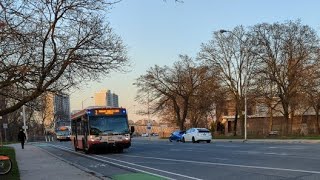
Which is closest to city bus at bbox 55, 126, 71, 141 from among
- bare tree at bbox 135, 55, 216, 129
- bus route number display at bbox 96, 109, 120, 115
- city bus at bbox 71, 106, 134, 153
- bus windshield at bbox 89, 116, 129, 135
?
bare tree at bbox 135, 55, 216, 129

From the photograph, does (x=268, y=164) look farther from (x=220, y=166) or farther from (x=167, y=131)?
(x=167, y=131)

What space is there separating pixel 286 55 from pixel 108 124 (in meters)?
35.1

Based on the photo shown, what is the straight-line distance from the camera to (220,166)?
18.3m

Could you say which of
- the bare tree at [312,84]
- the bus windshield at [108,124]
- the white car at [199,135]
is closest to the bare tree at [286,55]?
the bare tree at [312,84]

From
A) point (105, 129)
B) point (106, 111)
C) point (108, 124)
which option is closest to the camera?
point (105, 129)

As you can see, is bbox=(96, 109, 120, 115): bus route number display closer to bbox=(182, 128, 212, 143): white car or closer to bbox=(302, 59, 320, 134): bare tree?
bbox=(182, 128, 212, 143): white car

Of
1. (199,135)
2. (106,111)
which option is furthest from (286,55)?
(106,111)

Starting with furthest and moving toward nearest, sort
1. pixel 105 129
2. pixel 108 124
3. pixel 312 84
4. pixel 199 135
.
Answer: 1. pixel 312 84
2. pixel 199 135
3. pixel 108 124
4. pixel 105 129

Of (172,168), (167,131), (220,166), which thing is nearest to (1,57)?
(172,168)

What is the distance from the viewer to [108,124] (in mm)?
30750

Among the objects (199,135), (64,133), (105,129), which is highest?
(105,129)

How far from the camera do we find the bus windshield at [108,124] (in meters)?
30.4

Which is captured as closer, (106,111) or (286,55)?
(106,111)

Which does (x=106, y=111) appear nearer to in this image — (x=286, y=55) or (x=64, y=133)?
(x=286, y=55)
